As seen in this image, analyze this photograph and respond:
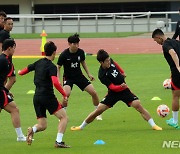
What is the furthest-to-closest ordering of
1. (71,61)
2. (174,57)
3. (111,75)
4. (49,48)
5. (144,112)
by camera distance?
(71,61) < (144,112) < (111,75) < (174,57) < (49,48)

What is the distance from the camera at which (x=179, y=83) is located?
14602mm

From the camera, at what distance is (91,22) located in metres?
54.3

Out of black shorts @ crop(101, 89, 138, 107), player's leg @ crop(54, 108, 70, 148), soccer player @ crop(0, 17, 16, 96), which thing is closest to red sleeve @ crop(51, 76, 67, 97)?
player's leg @ crop(54, 108, 70, 148)

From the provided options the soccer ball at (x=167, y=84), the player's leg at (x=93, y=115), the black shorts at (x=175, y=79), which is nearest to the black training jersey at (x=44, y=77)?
the player's leg at (x=93, y=115)

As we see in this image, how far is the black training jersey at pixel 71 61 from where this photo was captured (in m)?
16.3

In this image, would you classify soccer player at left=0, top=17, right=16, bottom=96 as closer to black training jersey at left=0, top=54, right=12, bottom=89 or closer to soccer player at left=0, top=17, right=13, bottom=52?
soccer player at left=0, top=17, right=13, bottom=52

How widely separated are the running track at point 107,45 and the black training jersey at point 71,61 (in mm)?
18968

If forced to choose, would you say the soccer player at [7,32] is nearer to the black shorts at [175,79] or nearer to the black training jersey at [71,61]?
the black training jersey at [71,61]

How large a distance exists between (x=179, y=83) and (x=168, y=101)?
425 centimetres

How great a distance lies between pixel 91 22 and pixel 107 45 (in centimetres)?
1575

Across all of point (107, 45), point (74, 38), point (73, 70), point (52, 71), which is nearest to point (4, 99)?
point (52, 71)

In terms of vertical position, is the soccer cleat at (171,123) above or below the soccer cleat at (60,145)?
below

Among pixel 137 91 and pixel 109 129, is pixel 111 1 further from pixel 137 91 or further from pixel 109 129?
pixel 109 129

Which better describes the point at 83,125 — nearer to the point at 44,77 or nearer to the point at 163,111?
the point at 163,111
